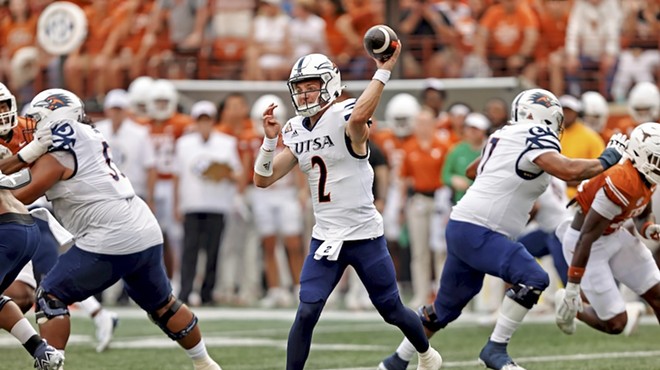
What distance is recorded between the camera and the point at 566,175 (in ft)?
24.6

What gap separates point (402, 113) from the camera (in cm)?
1423

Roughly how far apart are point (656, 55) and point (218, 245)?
5.49m

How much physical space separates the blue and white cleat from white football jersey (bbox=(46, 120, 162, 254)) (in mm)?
2059

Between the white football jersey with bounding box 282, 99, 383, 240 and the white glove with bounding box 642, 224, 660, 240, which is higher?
the white football jersey with bounding box 282, 99, 383, 240

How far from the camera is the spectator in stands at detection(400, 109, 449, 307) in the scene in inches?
523

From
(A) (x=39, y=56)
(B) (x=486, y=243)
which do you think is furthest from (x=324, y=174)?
(A) (x=39, y=56)

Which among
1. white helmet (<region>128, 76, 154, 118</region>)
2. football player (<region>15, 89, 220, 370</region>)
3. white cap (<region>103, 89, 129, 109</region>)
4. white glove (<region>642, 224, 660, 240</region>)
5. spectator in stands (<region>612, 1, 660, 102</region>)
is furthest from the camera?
spectator in stands (<region>612, 1, 660, 102</region>)

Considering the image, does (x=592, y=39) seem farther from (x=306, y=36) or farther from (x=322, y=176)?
(x=322, y=176)

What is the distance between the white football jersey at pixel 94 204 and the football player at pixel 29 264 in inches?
11.7

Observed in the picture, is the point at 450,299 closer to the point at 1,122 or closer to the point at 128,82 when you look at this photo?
the point at 1,122

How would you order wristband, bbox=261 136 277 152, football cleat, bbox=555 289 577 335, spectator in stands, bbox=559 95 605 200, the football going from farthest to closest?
spectator in stands, bbox=559 95 605 200
football cleat, bbox=555 289 577 335
wristband, bbox=261 136 277 152
the football

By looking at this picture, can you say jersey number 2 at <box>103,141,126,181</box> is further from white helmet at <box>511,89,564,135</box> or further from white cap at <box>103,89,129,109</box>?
white cap at <box>103,89,129,109</box>

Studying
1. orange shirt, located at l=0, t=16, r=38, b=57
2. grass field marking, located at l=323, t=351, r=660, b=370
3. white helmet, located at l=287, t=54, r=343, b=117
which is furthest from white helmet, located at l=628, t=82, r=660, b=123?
orange shirt, located at l=0, t=16, r=38, b=57

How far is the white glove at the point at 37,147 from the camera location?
7402mm
